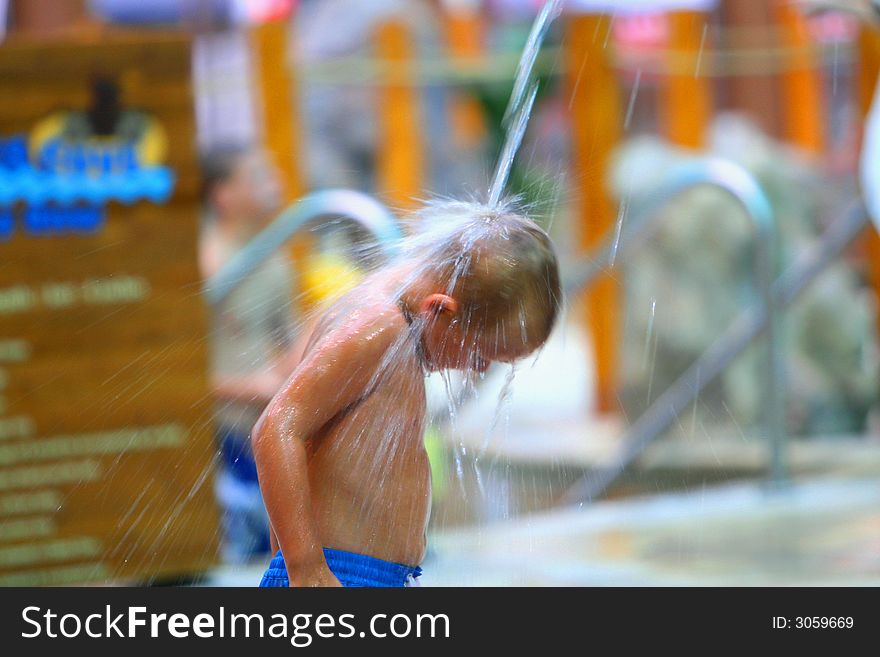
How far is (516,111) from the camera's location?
6.64 ft

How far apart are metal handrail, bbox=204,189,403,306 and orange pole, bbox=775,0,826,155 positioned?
20.3 feet

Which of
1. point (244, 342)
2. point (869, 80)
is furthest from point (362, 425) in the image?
point (869, 80)

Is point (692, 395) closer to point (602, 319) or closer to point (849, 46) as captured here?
point (602, 319)

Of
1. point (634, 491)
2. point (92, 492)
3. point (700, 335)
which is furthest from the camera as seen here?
point (700, 335)

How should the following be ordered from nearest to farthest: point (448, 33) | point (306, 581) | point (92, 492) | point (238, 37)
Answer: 1. point (306, 581)
2. point (92, 492)
3. point (238, 37)
4. point (448, 33)

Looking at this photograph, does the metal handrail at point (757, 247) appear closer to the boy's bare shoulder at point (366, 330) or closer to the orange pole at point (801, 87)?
the boy's bare shoulder at point (366, 330)

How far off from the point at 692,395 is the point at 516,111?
122 inches

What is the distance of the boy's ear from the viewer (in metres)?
1.44

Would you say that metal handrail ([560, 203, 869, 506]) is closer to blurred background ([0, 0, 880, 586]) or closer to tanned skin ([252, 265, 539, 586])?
blurred background ([0, 0, 880, 586])

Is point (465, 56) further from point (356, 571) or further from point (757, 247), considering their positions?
point (356, 571)

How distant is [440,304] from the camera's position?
4.73ft

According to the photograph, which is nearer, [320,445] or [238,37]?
[320,445]

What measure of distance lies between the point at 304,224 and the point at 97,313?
63 centimetres
